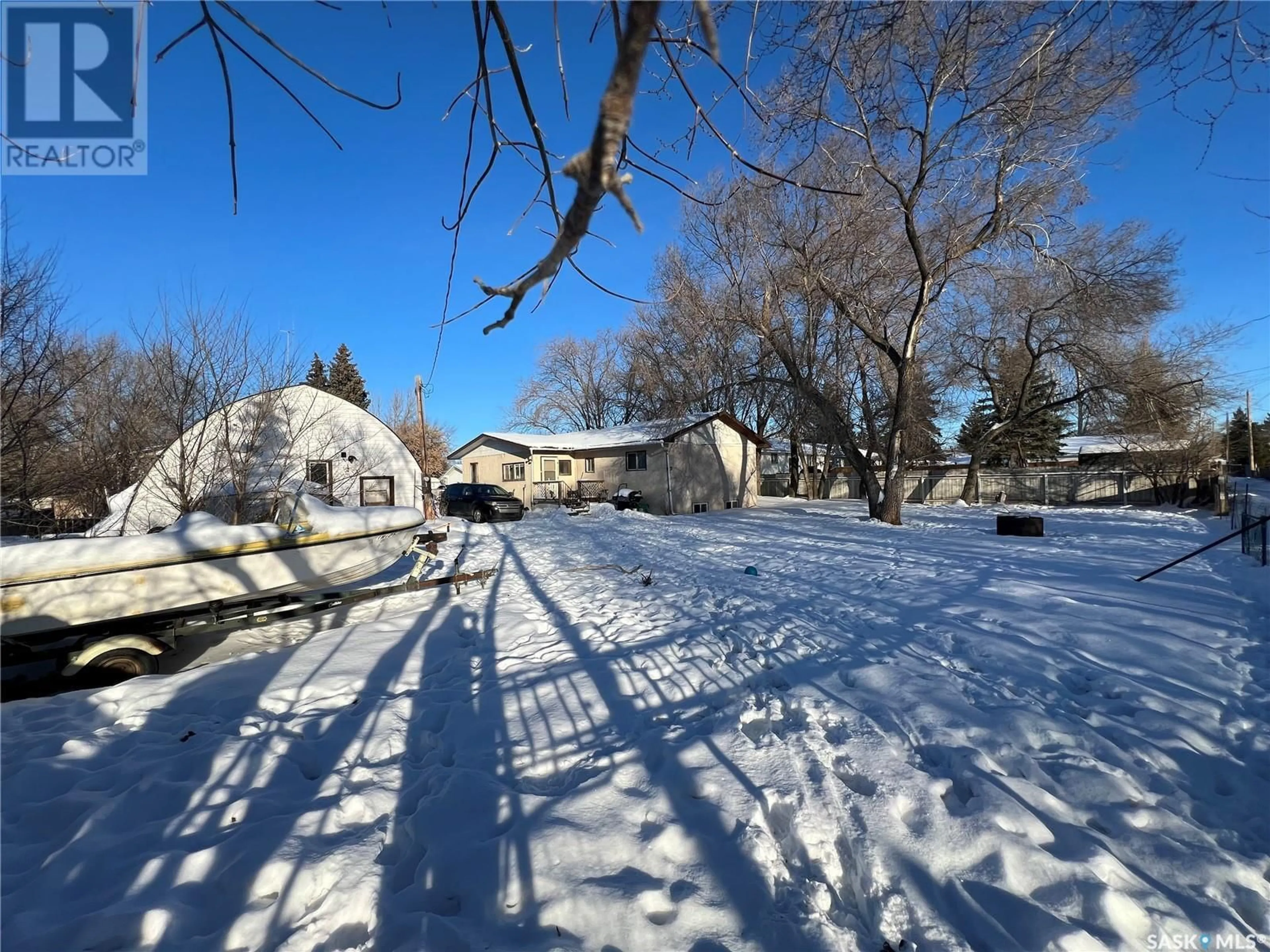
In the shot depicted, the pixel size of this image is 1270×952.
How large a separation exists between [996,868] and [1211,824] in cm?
122

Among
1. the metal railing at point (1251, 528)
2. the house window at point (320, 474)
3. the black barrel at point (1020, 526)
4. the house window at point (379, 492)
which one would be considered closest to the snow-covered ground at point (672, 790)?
the metal railing at point (1251, 528)

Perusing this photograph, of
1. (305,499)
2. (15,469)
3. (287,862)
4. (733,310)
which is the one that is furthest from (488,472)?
(287,862)

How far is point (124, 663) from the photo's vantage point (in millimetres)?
4953

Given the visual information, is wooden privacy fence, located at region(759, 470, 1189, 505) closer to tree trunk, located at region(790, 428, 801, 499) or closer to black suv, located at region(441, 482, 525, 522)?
tree trunk, located at region(790, 428, 801, 499)

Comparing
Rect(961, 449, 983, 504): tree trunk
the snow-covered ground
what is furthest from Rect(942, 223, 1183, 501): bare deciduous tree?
the snow-covered ground

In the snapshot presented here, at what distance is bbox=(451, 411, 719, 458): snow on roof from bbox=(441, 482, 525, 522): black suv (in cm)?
534

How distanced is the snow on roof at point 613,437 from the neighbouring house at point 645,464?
2.2 inches

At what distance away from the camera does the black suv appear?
2277 cm

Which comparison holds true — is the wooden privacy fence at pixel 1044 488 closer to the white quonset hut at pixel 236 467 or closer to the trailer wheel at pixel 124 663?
the white quonset hut at pixel 236 467

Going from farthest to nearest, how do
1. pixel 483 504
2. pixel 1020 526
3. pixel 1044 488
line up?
pixel 1044 488
pixel 483 504
pixel 1020 526

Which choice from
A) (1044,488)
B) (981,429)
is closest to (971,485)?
(1044,488)

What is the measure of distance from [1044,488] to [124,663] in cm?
3540

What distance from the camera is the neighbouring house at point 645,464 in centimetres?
2666

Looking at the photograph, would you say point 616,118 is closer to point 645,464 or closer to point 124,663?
point 124,663
